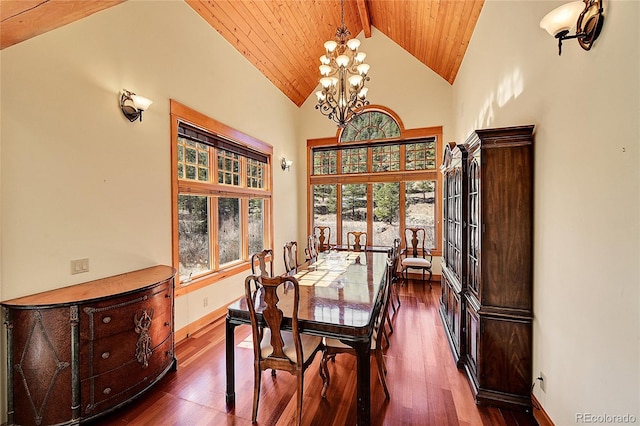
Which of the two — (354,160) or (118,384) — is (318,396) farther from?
(354,160)

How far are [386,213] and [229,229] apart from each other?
3.36 metres

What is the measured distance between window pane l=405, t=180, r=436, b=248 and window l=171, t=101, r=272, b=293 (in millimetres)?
2988

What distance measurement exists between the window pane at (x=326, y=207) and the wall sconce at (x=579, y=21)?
5034 millimetres

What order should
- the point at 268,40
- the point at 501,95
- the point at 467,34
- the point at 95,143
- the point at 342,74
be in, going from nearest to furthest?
the point at 95,143, the point at 501,95, the point at 342,74, the point at 467,34, the point at 268,40

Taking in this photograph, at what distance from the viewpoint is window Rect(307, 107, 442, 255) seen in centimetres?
571

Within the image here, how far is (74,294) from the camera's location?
1931 mm

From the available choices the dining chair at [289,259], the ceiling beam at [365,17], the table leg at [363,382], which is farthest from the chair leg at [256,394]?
the ceiling beam at [365,17]

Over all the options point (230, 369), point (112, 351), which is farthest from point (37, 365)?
point (230, 369)

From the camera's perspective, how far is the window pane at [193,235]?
3.32 m

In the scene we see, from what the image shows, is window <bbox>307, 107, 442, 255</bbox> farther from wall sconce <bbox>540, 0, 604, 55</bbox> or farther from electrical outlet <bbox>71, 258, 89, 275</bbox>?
electrical outlet <bbox>71, 258, 89, 275</bbox>

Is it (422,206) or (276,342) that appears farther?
(422,206)

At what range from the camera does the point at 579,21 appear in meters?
1.42

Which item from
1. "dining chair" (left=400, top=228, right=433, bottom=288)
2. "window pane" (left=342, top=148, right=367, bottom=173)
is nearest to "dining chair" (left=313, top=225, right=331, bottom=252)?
"window pane" (left=342, top=148, right=367, bottom=173)

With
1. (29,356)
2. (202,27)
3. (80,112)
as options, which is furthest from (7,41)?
(202,27)
